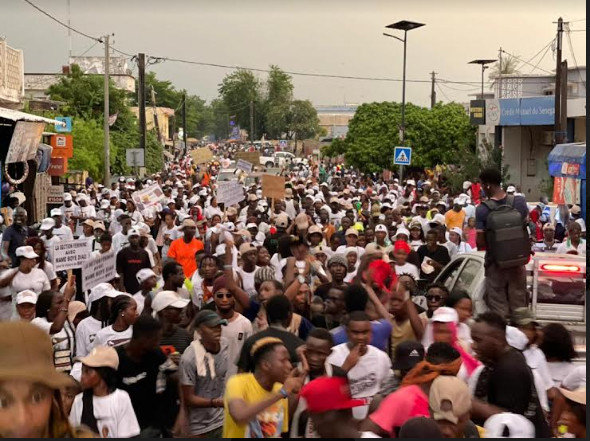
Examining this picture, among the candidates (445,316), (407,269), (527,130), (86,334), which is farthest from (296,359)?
(527,130)

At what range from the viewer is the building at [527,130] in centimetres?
4631

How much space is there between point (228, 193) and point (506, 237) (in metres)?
11.3

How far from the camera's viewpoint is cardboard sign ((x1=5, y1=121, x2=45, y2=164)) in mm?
23000

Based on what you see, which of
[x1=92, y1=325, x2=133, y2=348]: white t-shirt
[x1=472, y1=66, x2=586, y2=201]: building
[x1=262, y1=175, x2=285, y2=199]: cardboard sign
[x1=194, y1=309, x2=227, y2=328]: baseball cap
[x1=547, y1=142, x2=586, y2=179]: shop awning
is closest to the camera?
[x1=194, y1=309, x2=227, y2=328]: baseball cap

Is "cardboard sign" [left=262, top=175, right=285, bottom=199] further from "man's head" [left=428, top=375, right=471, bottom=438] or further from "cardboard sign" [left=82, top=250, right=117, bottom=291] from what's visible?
"man's head" [left=428, top=375, right=471, bottom=438]

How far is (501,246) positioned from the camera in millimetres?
8594

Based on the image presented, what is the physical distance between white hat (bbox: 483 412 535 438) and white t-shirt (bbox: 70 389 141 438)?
1889 millimetres

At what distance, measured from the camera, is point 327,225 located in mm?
17922

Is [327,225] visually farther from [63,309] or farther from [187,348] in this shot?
[187,348]

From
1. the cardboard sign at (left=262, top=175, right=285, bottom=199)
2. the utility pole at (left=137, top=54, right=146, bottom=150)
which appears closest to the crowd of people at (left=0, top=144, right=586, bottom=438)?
the cardboard sign at (left=262, top=175, right=285, bottom=199)

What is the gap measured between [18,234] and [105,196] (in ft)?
42.9

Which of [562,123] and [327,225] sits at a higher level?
[562,123]

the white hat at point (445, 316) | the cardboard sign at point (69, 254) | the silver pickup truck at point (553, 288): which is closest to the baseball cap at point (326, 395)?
the white hat at point (445, 316)

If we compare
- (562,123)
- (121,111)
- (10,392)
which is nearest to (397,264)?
(10,392)
